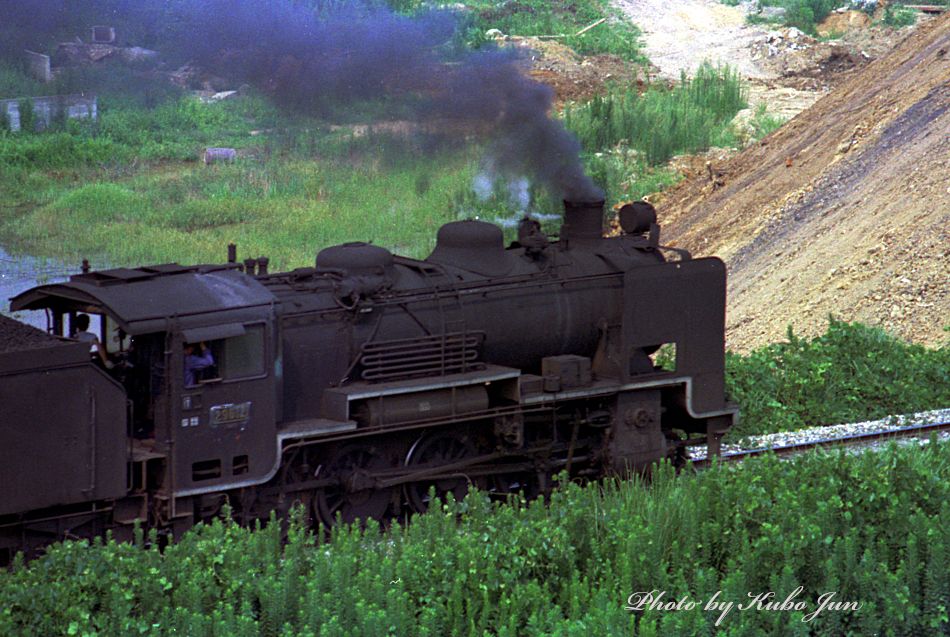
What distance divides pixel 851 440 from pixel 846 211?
10692 millimetres

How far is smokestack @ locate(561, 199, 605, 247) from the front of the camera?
1482 centimetres

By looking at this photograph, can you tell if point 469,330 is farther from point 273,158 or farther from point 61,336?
point 273,158

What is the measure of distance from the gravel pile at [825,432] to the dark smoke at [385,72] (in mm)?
3408

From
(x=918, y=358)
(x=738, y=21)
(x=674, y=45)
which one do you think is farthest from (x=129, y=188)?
(x=738, y=21)

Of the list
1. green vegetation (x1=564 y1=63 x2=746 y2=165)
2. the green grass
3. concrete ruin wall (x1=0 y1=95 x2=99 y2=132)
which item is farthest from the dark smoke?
green vegetation (x1=564 y1=63 x2=746 y2=165)

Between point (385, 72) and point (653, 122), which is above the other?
point (385, 72)

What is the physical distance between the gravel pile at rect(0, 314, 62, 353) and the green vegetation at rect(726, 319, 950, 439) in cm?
880

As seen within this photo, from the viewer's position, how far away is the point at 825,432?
1650cm

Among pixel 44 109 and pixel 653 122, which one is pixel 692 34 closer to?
pixel 653 122

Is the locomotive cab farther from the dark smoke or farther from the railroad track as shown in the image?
the railroad track

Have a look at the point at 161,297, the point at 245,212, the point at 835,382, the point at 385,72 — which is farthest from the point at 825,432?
the point at 245,212

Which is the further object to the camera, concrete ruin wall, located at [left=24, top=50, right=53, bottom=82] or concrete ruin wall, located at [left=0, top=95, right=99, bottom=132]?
concrete ruin wall, located at [left=0, top=95, right=99, bottom=132]

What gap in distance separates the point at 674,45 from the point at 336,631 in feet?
124

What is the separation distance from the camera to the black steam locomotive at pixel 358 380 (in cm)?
1127
